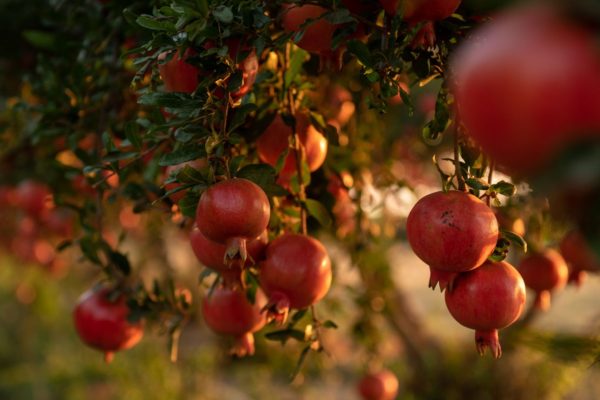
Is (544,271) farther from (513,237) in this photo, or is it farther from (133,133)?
(133,133)

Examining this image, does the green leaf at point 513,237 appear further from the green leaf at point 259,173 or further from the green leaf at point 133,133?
the green leaf at point 133,133

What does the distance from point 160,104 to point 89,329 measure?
35cm

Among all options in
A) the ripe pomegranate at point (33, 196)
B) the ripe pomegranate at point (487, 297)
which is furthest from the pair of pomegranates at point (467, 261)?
the ripe pomegranate at point (33, 196)

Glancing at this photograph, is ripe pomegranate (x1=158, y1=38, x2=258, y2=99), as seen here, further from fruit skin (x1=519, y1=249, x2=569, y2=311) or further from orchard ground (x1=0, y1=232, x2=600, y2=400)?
orchard ground (x1=0, y1=232, x2=600, y2=400)

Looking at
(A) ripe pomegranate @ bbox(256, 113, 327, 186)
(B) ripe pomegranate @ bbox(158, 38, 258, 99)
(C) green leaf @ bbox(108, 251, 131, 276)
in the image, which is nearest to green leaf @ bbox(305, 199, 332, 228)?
(A) ripe pomegranate @ bbox(256, 113, 327, 186)

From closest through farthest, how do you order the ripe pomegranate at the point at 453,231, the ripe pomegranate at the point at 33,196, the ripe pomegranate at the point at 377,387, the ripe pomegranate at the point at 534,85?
the ripe pomegranate at the point at 534,85 < the ripe pomegranate at the point at 453,231 < the ripe pomegranate at the point at 377,387 < the ripe pomegranate at the point at 33,196

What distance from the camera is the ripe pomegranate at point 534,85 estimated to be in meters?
0.18

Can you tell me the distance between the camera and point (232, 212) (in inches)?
15.1

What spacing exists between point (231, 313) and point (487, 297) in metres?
0.24

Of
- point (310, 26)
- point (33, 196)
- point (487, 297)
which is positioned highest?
point (310, 26)

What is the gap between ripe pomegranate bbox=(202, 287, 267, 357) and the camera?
545 millimetres

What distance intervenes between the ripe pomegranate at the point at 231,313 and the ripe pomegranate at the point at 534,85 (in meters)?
0.37

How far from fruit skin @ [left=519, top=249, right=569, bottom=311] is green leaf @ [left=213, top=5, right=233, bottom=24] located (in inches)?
19.7

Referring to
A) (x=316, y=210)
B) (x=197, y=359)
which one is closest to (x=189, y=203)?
(x=316, y=210)
